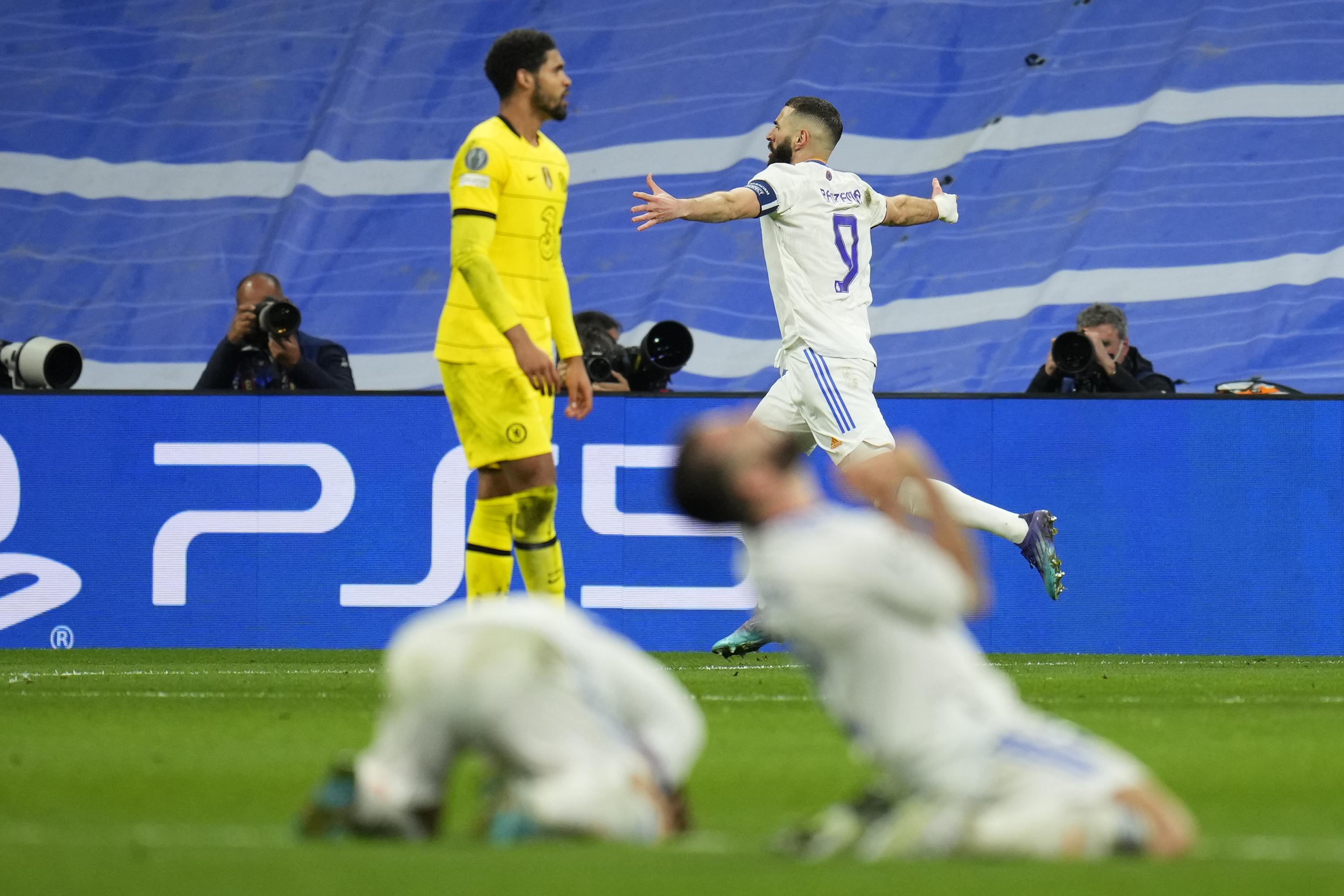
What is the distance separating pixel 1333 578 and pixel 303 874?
26.7ft

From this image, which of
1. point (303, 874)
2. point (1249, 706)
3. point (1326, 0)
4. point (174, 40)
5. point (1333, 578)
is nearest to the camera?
point (303, 874)

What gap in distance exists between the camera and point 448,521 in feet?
34.6

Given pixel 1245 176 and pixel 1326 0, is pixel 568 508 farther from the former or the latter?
pixel 1326 0

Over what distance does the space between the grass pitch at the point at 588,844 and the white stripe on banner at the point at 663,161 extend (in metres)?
6.73

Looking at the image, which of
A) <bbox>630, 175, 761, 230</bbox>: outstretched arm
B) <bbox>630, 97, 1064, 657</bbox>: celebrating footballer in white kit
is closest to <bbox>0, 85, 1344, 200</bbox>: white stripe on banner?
<bbox>630, 97, 1064, 657</bbox>: celebrating footballer in white kit

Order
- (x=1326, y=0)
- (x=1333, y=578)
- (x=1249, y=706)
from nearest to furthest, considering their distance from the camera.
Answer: (x=1249, y=706) → (x=1333, y=578) → (x=1326, y=0)

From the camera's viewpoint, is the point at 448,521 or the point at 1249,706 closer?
the point at 1249,706

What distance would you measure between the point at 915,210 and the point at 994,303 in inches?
222

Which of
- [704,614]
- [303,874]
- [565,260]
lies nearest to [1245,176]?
[565,260]

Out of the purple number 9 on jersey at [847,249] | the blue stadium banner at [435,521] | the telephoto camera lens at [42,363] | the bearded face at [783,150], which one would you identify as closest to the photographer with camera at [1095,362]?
the blue stadium banner at [435,521]

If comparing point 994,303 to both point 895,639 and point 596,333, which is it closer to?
point 596,333

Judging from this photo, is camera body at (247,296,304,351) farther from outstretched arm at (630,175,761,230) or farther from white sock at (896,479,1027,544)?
white sock at (896,479,1027,544)

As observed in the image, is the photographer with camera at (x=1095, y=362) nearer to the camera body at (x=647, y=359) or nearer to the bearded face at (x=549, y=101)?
the camera body at (x=647, y=359)

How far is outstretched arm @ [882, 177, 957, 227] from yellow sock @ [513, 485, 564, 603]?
8.32 ft
